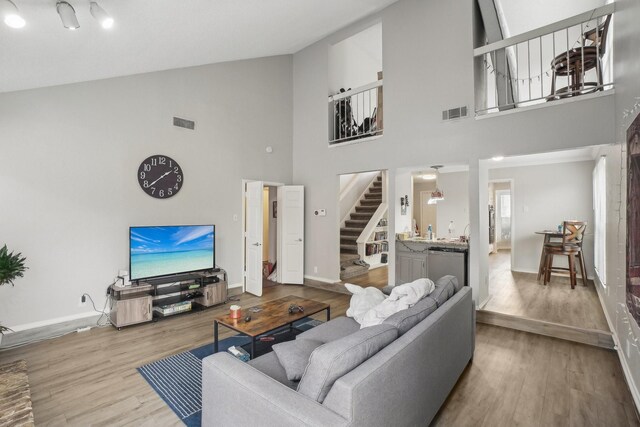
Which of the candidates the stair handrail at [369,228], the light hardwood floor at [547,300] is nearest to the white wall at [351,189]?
the stair handrail at [369,228]

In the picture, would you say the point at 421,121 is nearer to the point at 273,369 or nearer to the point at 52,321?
the point at 273,369

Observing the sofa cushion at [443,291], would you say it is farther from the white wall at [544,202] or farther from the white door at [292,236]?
the white wall at [544,202]

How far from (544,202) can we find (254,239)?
5959 mm

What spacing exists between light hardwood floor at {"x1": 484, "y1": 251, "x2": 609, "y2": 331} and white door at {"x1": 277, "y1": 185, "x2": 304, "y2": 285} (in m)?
3.30

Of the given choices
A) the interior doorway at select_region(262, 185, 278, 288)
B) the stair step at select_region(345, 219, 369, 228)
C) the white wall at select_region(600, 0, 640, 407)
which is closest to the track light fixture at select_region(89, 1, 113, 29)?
the white wall at select_region(600, 0, 640, 407)

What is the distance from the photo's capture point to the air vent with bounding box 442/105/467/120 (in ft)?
13.8

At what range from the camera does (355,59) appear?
6.95 meters

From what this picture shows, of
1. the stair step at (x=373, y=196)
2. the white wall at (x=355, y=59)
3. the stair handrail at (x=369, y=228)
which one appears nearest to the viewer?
the white wall at (x=355, y=59)

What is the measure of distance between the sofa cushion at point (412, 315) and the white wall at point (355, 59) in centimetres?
478

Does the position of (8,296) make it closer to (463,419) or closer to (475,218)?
(463,419)

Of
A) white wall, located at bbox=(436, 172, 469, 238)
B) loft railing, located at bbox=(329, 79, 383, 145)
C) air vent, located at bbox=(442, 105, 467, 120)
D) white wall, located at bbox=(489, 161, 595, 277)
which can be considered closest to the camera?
air vent, located at bbox=(442, 105, 467, 120)

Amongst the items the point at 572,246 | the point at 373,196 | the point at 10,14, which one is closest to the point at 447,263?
the point at 572,246

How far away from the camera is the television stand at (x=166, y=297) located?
3.78 metres

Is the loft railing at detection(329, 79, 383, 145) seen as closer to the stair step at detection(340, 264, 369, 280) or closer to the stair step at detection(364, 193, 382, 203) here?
the stair step at detection(340, 264, 369, 280)
